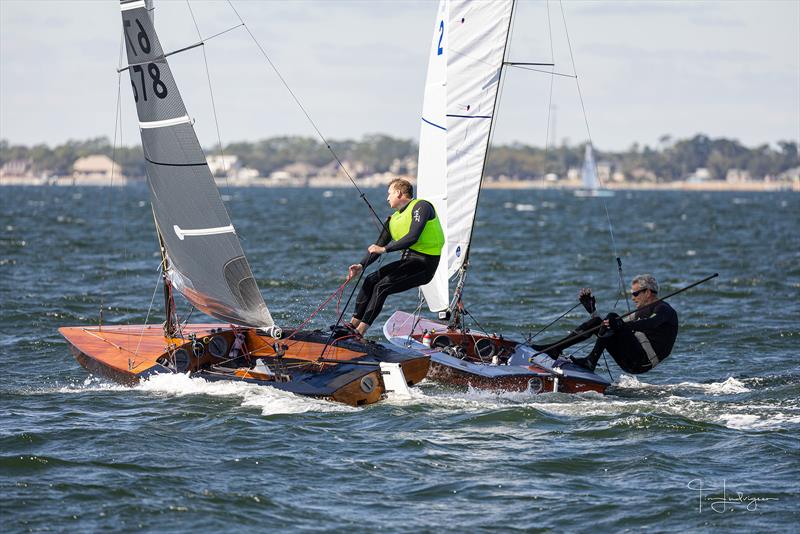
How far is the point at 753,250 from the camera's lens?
29.8m

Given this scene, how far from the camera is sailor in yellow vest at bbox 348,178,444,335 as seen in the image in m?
10.1

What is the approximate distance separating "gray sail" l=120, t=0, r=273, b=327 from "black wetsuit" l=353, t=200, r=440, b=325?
2.92 ft

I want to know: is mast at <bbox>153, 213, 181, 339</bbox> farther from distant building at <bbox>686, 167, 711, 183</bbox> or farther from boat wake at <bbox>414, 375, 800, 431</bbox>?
distant building at <bbox>686, 167, 711, 183</bbox>

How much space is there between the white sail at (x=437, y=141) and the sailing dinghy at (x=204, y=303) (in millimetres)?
2213

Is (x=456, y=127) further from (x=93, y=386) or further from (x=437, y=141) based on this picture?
(x=93, y=386)

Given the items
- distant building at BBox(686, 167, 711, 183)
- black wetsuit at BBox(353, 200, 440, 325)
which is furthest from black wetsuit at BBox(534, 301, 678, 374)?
distant building at BBox(686, 167, 711, 183)

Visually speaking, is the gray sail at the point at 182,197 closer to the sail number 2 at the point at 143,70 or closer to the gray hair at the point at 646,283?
the sail number 2 at the point at 143,70

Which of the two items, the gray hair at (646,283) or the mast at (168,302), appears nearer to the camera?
the mast at (168,302)

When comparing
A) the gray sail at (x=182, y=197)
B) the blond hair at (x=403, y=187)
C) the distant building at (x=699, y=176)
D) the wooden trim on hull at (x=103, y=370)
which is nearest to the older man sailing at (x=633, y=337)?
the blond hair at (x=403, y=187)

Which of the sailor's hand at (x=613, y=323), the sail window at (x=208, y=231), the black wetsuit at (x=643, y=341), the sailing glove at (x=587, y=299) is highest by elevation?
the sail window at (x=208, y=231)

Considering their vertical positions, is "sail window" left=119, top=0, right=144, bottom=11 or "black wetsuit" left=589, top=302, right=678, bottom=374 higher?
"sail window" left=119, top=0, right=144, bottom=11

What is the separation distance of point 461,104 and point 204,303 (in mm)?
3681

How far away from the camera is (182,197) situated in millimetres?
10047

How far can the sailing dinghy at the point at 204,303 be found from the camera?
9680 mm
